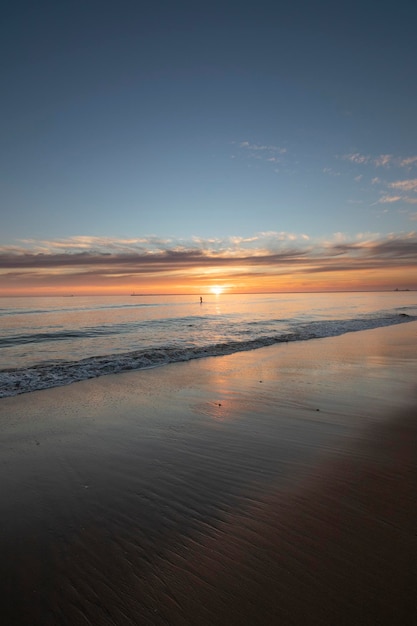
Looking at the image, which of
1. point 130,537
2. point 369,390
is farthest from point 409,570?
point 369,390

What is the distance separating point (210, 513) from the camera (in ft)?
12.9

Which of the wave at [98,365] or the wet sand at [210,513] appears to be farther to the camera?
the wave at [98,365]

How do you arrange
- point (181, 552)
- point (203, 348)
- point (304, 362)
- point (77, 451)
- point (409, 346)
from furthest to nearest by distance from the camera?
1. point (203, 348)
2. point (409, 346)
3. point (304, 362)
4. point (77, 451)
5. point (181, 552)

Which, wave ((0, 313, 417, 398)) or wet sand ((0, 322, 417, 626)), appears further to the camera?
wave ((0, 313, 417, 398))

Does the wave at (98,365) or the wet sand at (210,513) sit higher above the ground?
the wet sand at (210,513)

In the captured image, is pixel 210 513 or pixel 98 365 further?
pixel 98 365

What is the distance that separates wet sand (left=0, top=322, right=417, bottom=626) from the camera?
275 centimetres

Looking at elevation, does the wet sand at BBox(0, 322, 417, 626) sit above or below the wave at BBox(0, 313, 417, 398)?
above

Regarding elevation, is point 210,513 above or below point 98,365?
above

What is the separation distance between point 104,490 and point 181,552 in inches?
64.0

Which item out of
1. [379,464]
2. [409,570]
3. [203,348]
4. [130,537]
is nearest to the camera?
[409,570]

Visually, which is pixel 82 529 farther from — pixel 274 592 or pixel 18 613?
pixel 274 592

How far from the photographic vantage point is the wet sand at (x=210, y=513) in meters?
2.75

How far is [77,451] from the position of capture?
18.7 feet
